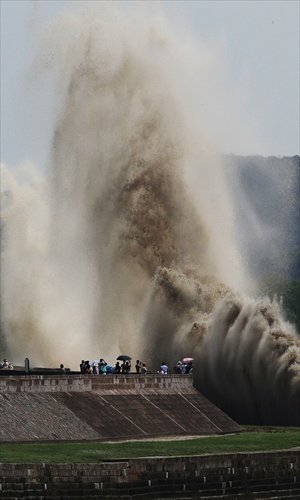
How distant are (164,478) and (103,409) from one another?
12.7 m

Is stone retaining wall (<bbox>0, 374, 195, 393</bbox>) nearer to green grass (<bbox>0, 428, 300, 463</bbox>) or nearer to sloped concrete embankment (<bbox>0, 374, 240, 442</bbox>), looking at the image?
sloped concrete embankment (<bbox>0, 374, 240, 442</bbox>)

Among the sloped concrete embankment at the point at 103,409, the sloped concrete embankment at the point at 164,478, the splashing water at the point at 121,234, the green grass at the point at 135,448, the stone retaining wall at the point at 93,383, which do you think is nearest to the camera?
the sloped concrete embankment at the point at 164,478

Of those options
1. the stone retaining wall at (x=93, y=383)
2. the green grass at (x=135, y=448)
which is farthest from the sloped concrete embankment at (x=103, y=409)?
the green grass at (x=135, y=448)

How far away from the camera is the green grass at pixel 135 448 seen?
43812 mm

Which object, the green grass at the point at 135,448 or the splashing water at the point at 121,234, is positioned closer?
the green grass at the point at 135,448

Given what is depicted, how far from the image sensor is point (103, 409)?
55.3 meters

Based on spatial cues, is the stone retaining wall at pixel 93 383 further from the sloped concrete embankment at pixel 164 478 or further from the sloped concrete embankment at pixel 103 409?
the sloped concrete embankment at pixel 164 478

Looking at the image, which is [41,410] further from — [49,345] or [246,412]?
[49,345]

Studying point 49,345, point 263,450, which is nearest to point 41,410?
point 263,450

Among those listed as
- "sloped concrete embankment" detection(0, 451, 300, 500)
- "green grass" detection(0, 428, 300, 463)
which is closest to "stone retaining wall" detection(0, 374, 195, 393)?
"green grass" detection(0, 428, 300, 463)

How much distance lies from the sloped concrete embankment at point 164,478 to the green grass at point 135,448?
173 centimetres

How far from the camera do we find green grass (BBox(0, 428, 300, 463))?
4381 centimetres

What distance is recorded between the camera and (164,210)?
81.9 meters

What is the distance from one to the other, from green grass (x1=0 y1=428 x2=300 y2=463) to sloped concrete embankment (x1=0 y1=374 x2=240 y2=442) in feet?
3.92
